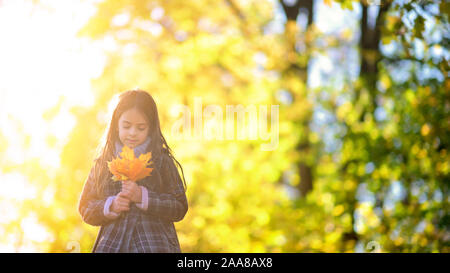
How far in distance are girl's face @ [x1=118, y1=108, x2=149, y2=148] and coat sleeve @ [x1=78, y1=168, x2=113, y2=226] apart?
0.74 ft

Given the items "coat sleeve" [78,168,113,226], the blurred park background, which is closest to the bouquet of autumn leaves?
"coat sleeve" [78,168,113,226]

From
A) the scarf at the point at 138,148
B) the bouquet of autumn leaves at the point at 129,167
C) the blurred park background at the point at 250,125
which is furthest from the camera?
the blurred park background at the point at 250,125

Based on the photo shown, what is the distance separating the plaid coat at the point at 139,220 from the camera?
6.26ft

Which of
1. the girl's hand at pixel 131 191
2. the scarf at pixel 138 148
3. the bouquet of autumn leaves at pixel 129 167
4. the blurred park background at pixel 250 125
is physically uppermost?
the blurred park background at pixel 250 125

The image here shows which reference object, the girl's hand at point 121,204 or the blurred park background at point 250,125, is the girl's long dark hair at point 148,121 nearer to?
the girl's hand at point 121,204

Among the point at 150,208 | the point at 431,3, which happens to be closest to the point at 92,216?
the point at 150,208

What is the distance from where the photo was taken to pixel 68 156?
583cm

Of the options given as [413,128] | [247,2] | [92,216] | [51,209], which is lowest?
[92,216]

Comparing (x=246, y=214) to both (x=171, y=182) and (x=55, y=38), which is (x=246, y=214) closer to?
(x=55, y=38)

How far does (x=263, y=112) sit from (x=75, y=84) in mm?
3317

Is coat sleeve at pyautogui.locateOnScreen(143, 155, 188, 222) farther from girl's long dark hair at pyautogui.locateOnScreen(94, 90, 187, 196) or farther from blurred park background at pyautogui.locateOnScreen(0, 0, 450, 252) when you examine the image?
blurred park background at pyautogui.locateOnScreen(0, 0, 450, 252)

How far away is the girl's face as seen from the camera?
6.62ft

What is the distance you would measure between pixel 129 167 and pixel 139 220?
0.81 ft

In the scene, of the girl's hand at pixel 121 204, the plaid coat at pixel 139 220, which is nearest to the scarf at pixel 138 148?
the plaid coat at pixel 139 220
